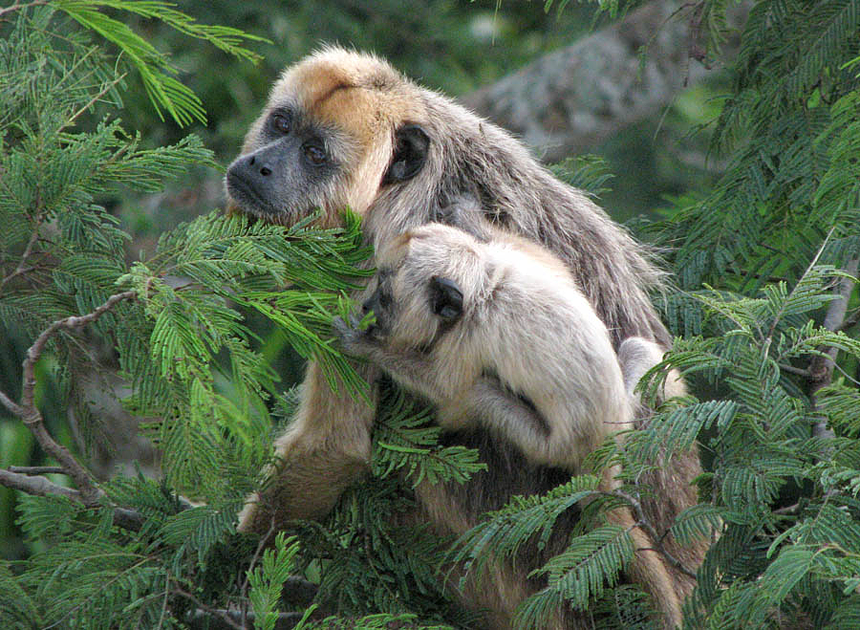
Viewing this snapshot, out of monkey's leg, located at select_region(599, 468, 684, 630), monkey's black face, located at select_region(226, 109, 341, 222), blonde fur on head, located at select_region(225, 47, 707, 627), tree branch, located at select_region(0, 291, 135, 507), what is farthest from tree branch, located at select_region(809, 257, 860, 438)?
tree branch, located at select_region(0, 291, 135, 507)

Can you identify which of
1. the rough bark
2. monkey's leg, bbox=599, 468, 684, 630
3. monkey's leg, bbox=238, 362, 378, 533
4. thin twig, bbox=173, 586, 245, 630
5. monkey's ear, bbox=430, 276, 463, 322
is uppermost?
the rough bark

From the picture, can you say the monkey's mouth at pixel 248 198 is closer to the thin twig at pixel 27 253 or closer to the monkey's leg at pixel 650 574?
the thin twig at pixel 27 253

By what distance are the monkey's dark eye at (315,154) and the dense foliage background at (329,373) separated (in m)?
0.74

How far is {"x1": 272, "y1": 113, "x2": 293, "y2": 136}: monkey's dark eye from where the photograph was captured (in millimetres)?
4363

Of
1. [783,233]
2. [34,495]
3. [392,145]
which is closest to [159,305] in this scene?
[34,495]

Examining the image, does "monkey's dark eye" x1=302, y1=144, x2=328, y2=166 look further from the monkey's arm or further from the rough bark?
the rough bark

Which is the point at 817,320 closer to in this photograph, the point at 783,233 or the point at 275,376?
the point at 783,233

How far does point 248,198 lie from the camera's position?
13.7ft

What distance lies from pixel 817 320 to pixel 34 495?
3.64m

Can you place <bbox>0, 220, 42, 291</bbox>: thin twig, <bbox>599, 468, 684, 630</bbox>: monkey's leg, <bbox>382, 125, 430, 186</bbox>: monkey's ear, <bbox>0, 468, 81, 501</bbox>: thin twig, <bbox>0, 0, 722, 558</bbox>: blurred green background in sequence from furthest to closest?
<bbox>0, 0, 722, 558</bbox>: blurred green background < <bbox>382, 125, 430, 186</bbox>: monkey's ear < <bbox>599, 468, 684, 630</bbox>: monkey's leg < <bbox>0, 468, 81, 501</bbox>: thin twig < <bbox>0, 220, 42, 291</bbox>: thin twig

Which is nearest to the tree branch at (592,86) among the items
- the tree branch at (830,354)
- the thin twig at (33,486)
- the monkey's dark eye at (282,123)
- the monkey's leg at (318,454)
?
the monkey's dark eye at (282,123)

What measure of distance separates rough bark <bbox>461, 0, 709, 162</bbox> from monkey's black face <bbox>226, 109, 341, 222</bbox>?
4979 mm

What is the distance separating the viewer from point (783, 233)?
14.9 ft

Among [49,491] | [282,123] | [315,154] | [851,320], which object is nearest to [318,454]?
[49,491]
